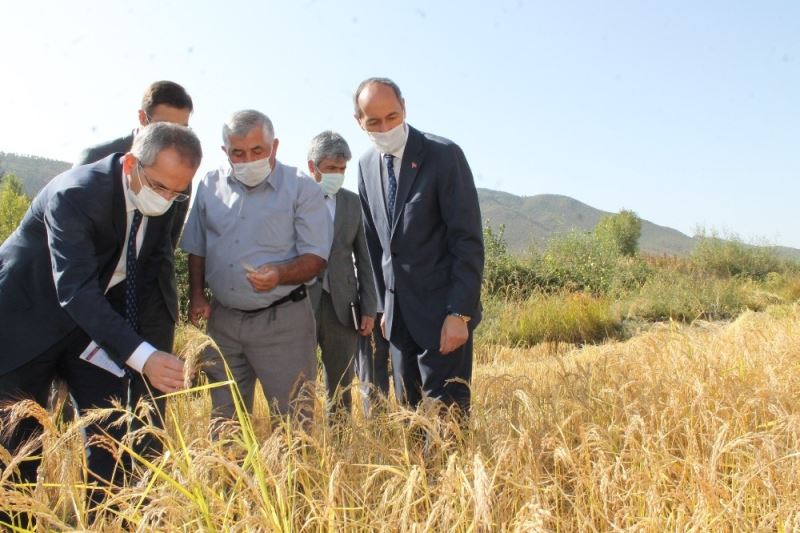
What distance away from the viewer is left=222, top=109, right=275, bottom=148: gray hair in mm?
3449

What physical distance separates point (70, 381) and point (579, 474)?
211 cm

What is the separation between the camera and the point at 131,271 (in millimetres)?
3117

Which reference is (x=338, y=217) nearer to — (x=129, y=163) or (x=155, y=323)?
(x=155, y=323)

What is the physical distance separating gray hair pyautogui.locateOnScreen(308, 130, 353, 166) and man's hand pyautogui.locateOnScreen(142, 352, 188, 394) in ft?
7.28

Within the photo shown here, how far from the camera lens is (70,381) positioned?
312cm

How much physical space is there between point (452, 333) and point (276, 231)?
1004 millimetres

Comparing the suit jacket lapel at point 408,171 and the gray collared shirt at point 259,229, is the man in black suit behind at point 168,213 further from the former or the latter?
the suit jacket lapel at point 408,171

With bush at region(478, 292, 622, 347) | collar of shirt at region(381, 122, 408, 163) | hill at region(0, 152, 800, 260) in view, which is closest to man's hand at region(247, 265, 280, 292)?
collar of shirt at region(381, 122, 408, 163)

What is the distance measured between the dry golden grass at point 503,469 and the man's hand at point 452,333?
30 cm

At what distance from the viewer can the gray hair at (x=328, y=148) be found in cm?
458

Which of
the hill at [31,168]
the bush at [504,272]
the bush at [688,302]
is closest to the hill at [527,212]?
the hill at [31,168]

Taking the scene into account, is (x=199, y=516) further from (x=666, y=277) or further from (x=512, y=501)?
(x=666, y=277)

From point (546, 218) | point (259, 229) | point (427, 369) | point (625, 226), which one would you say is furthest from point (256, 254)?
point (546, 218)

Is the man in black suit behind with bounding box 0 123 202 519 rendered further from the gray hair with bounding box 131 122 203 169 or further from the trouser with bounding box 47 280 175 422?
the trouser with bounding box 47 280 175 422
